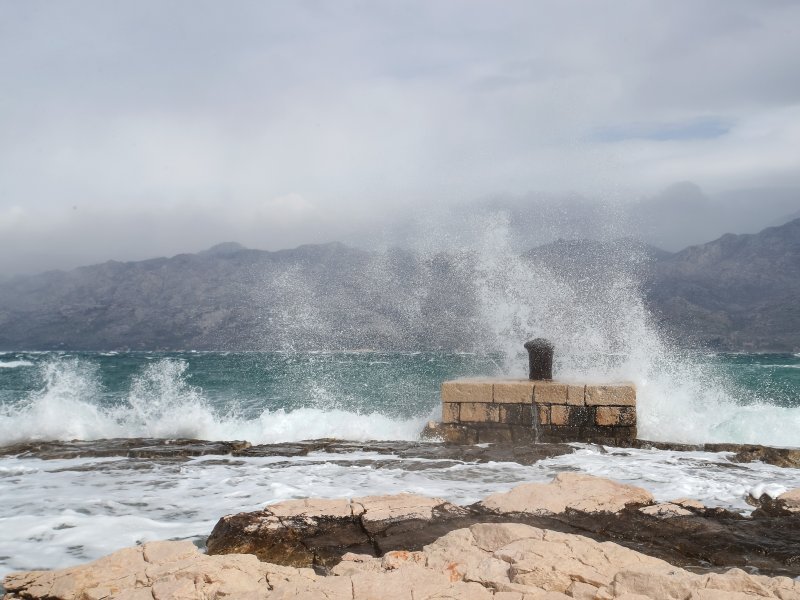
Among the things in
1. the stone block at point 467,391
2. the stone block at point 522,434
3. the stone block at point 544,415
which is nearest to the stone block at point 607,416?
the stone block at point 544,415

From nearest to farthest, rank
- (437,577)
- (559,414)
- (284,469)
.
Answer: (437,577)
(284,469)
(559,414)

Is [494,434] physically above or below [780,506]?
below

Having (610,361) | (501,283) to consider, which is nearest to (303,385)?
(501,283)

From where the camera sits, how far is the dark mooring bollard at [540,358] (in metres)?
9.52

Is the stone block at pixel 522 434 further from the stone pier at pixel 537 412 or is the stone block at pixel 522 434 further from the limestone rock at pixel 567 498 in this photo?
the limestone rock at pixel 567 498

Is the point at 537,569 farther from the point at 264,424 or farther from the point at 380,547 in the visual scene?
the point at 264,424

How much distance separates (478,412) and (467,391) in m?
0.35

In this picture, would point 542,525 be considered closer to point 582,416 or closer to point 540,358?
point 582,416

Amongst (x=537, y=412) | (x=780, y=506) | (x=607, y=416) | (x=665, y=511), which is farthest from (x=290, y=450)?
(x=780, y=506)

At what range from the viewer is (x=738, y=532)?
4.45 meters

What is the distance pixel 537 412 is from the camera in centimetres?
898

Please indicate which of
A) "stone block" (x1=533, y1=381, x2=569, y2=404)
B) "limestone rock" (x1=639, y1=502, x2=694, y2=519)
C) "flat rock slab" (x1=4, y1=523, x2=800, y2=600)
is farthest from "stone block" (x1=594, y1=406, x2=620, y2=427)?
"flat rock slab" (x1=4, y1=523, x2=800, y2=600)

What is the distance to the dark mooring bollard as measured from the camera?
9.52 meters

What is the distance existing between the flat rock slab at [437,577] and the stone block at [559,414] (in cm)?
516
